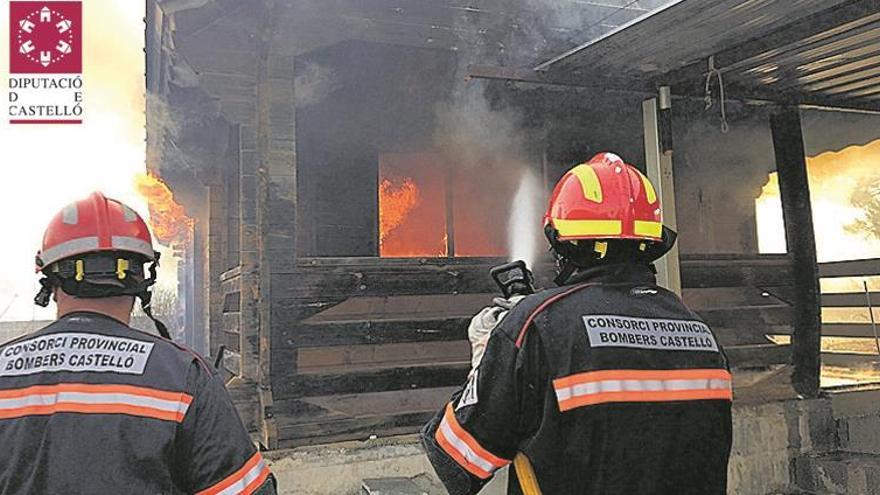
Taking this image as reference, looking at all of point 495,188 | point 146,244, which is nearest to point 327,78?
point 495,188

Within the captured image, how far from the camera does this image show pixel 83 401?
6.28 feet

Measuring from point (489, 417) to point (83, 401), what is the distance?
1133 millimetres

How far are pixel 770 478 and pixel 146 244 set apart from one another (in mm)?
5995

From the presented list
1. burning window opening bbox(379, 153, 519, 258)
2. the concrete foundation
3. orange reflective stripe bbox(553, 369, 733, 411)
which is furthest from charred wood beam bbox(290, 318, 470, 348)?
orange reflective stripe bbox(553, 369, 733, 411)

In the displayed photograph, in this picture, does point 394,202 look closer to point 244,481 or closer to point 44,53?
point 44,53

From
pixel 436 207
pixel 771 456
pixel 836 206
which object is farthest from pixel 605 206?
pixel 836 206

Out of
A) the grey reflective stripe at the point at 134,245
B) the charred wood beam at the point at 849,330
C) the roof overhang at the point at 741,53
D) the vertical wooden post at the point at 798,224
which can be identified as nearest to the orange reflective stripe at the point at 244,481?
the grey reflective stripe at the point at 134,245

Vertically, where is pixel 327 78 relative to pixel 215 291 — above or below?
above

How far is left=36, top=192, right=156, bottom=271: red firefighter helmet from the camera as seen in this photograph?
2170mm

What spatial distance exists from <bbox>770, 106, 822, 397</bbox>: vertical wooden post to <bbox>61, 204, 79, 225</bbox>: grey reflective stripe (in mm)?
6670

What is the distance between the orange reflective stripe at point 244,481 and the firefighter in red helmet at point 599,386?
20.8 inches

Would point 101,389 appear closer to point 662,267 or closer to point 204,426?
point 204,426

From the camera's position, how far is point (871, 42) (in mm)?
5176

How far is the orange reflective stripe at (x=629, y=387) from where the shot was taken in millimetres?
2025
